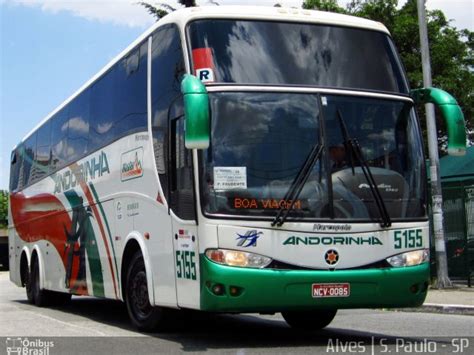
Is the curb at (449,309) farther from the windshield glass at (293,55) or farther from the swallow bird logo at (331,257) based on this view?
the swallow bird logo at (331,257)

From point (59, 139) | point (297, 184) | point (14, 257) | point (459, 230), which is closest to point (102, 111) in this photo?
point (59, 139)

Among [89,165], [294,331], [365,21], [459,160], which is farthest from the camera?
[459,160]

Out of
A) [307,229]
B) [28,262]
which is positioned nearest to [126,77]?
[307,229]

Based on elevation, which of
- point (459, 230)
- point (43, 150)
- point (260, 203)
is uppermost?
point (43, 150)

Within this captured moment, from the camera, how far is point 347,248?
8430mm

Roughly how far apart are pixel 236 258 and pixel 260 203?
63 cm

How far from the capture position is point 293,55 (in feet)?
29.4

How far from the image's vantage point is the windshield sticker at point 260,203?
26.9 feet

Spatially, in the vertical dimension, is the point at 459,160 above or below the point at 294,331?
above

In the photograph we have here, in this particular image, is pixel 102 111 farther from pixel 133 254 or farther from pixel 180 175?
pixel 180 175

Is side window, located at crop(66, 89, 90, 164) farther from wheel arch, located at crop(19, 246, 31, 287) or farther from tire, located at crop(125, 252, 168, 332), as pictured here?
wheel arch, located at crop(19, 246, 31, 287)

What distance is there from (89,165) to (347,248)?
5.72 meters

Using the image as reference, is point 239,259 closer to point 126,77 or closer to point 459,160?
point 126,77

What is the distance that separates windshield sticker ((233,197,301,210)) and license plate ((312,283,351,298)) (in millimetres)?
909
